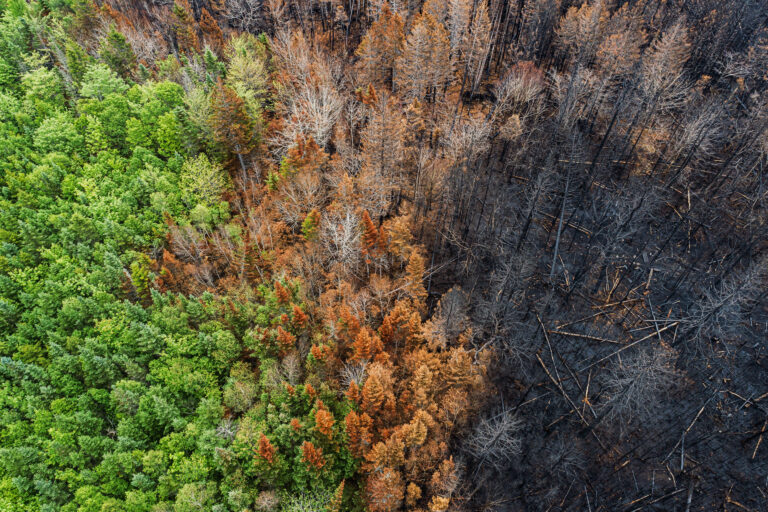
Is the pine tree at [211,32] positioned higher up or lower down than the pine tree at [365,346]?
higher up

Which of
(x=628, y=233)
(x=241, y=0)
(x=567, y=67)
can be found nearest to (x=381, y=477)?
(x=628, y=233)

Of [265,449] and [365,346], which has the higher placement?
[365,346]

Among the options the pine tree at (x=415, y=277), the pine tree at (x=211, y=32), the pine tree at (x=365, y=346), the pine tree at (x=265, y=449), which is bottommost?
the pine tree at (x=265, y=449)

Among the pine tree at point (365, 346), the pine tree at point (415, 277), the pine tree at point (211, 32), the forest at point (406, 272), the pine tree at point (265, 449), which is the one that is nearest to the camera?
the pine tree at point (265, 449)

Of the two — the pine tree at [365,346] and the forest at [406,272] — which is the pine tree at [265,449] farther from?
the pine tree at [365,346]

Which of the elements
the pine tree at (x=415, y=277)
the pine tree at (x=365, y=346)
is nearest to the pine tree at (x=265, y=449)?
the pine tree at (x=365, y=346)

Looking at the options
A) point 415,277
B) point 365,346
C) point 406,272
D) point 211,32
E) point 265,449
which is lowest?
point 265,449

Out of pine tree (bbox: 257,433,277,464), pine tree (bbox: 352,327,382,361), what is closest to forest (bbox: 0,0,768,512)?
pine tree (bbox: 257,433,277,464)

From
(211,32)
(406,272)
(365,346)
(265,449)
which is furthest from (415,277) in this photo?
(211,32)

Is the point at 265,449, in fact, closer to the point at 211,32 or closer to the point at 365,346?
the point at 365,346
